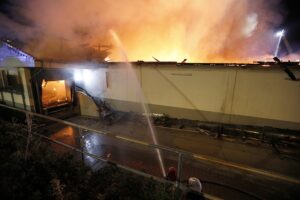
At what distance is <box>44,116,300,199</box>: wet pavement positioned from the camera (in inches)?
198

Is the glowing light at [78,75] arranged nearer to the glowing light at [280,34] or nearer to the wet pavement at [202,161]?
the wet pavement at [202,161]

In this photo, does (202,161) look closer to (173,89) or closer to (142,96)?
(173,89)

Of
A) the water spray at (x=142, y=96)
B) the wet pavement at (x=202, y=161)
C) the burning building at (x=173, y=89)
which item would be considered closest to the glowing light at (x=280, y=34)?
the burning building at (x=173, y=89)

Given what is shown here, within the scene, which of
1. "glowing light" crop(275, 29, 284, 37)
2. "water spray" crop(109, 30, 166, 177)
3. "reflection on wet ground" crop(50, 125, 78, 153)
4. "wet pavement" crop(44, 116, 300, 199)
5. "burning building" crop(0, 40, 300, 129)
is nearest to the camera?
"wet pavement" crop(44, 116, 300, 199)

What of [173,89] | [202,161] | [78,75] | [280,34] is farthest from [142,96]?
[280,34]

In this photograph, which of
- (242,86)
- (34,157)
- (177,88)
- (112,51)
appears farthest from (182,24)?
(34,157)

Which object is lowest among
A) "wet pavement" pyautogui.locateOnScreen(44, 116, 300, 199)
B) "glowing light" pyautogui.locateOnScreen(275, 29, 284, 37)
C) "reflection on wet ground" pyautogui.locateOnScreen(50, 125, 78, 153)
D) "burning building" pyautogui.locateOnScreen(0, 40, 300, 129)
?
"wet pavement" pyautogui.locateOnScreen(44, 116, 300, 199)

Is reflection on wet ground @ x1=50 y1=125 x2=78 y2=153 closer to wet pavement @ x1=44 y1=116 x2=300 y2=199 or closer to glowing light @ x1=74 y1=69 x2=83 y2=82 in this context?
wet pavement @ x1=44 y1=116 x2=300 y2=199

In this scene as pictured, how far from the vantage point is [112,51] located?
1944 centimetres

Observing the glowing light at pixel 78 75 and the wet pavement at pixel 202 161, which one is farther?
the glowing light at pixel 78 75

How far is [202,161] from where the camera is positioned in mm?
6219

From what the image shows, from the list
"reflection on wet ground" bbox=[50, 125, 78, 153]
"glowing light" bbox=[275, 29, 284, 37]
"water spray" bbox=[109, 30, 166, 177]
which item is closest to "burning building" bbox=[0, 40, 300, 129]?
"water spray" bbox=[109, 30, 166, 177]

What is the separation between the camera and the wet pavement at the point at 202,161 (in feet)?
16.5

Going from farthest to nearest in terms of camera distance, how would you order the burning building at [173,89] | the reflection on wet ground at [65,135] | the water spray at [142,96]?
the burning building at [173,89]
the reflection on wet ground at [65,135]
the water spray at [142,96]
